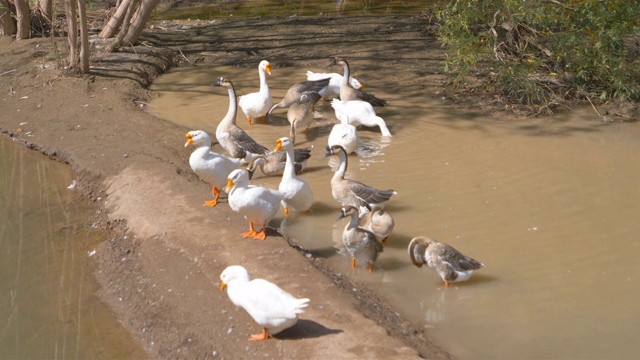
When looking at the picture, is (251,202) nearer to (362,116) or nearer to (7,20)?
(362,116)

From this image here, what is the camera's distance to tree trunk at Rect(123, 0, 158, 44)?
50.4ft

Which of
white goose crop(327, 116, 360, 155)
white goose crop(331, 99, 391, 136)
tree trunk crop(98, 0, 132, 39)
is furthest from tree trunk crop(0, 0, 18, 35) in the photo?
white goose crop(327, 116, 360, 155)

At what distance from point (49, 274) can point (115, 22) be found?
8696 mm

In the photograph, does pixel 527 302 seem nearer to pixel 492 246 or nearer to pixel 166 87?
pixel 492 246

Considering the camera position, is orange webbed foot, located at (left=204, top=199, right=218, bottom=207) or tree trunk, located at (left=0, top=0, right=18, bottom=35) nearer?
orange webbed foot, located at (left=204, top=199, right=218, bottom=207)

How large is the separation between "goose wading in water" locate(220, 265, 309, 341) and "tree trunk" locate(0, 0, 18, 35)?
461 inches

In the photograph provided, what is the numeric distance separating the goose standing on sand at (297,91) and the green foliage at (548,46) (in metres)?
2.01

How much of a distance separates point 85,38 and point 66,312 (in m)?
7.06

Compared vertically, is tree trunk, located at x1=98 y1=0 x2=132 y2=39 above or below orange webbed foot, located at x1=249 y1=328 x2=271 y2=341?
below

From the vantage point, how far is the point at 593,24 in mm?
12383

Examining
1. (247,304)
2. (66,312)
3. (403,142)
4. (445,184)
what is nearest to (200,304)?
(247,304)

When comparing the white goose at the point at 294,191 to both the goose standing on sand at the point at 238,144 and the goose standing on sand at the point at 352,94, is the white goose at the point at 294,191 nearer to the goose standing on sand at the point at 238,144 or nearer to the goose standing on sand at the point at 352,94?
the goose standing on sand at the point at 238,144

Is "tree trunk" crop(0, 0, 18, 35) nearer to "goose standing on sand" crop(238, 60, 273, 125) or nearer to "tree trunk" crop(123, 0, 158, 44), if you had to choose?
"tree trunk" crop(123, 0, 158, 44)

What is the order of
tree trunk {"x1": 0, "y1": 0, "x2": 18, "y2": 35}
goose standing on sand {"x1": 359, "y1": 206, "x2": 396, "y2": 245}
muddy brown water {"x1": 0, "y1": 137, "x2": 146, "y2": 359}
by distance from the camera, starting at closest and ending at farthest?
1. muddy brown water {"x1": 0, "y1": 137, "x2": 146, "y2": 359}
2. goose standing on sand {"x1": 359, "y1": 206, "x2": 396, "y2": 245}
3. tree trunk {"x1": 0, "y1": 0, "x2": 18, "y2": 35}
